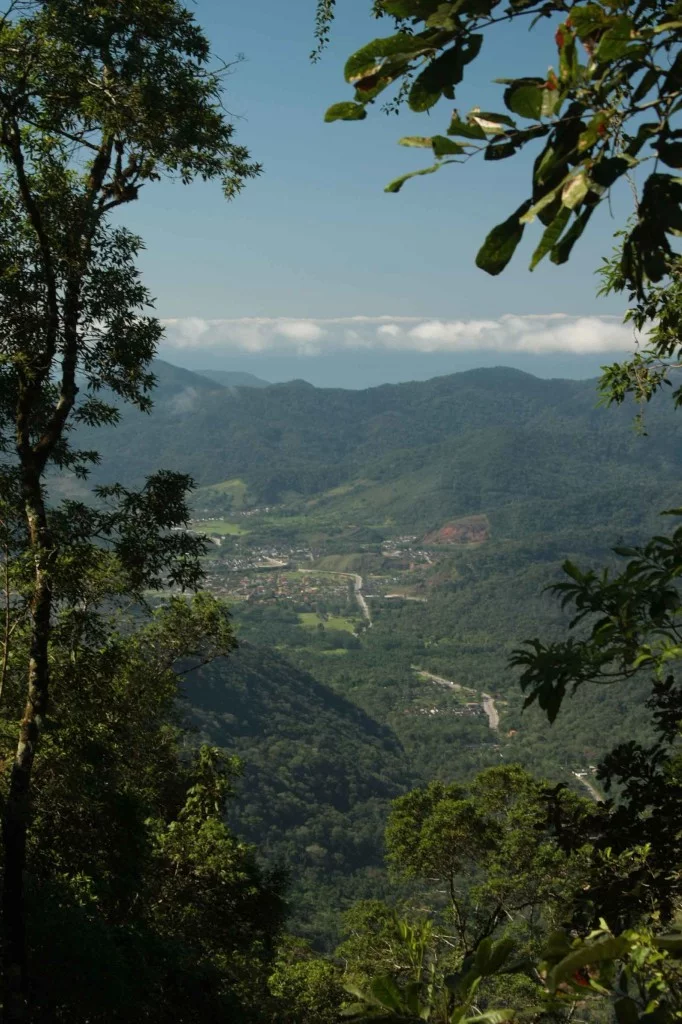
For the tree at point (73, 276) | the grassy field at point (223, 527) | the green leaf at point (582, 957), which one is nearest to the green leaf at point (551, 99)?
the green leaf at point (582, 957)

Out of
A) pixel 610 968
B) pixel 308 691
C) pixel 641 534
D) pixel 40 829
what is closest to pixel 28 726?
pixel 40 829

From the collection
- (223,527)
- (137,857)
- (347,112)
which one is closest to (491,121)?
(347,112)

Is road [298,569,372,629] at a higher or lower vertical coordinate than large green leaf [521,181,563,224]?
lower

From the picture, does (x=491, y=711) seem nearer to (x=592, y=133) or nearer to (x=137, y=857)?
(x=137, y=857)

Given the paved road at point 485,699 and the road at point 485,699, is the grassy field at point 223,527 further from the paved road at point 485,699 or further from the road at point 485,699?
the paved road at point 485,699

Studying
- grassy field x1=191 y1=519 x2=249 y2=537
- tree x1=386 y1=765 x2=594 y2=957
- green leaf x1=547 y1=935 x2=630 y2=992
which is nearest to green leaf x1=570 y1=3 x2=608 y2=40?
green leaf x1=547 y1=935 x2=630 y2=992

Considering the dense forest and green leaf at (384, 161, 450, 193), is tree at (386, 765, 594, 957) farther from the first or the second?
green leaf at (384, 161, 450, 193)

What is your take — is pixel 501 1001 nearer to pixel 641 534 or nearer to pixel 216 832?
pixel 216 832

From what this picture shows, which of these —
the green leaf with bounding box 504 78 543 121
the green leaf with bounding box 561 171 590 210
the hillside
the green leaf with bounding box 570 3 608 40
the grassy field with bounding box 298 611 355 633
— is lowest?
the hillside
